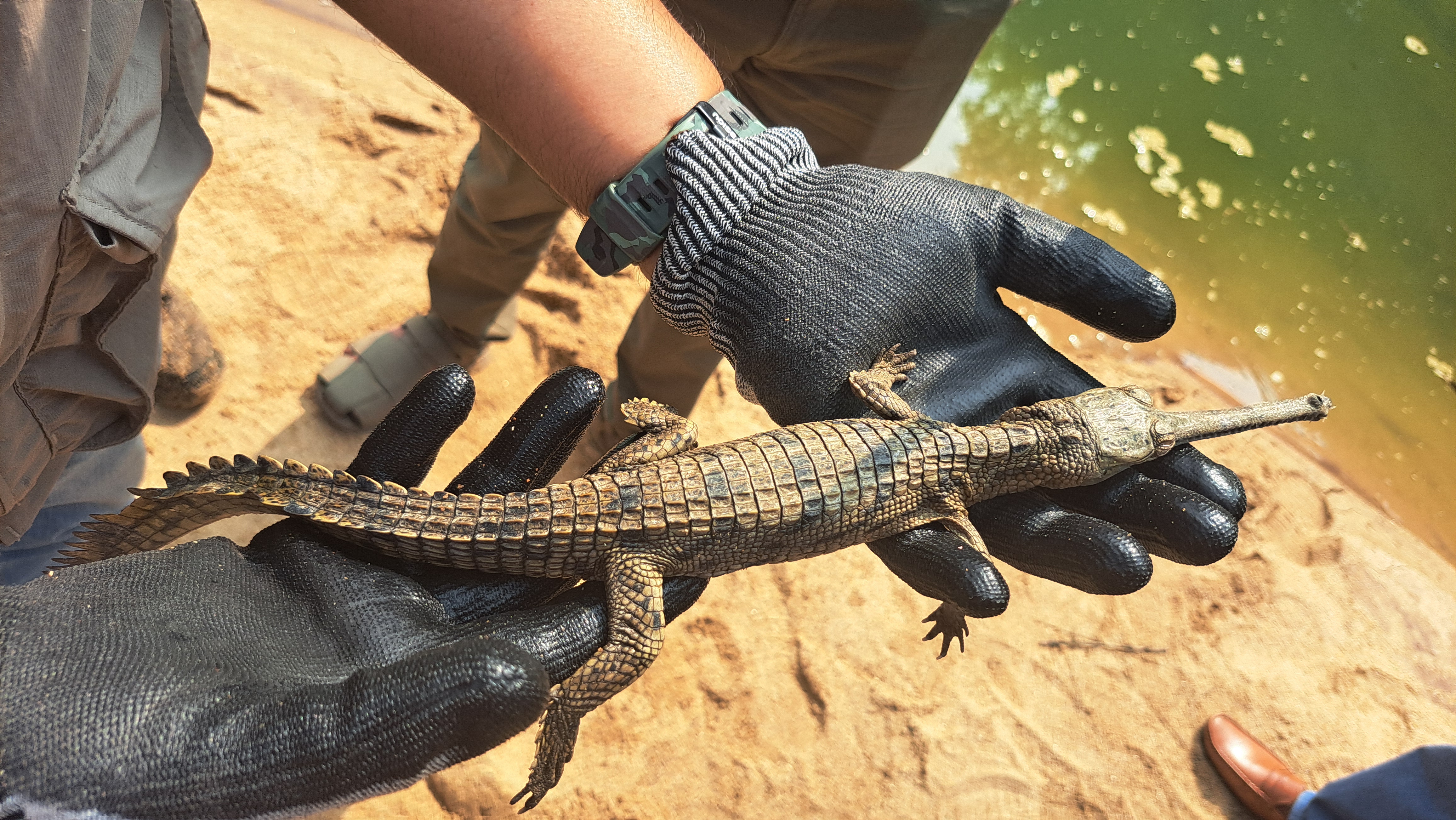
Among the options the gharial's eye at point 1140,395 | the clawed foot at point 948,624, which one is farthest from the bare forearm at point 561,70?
the clawed foot at point 948,624

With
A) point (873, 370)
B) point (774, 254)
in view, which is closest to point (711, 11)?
point (774, 254)

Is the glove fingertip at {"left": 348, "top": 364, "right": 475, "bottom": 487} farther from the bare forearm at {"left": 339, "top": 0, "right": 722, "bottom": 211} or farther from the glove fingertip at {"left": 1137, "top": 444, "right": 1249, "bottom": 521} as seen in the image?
the glove fingertip at {"left": 1137, "top": 444, "right": 1249, "bottom": 521}

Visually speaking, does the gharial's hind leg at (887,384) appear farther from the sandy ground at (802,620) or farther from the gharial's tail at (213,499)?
the sandy ground at (802,620)

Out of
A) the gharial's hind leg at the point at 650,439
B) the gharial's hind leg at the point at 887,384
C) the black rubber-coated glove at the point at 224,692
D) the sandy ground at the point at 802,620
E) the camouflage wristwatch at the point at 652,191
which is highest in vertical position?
the camouflage wristwatch at the point at 652,191

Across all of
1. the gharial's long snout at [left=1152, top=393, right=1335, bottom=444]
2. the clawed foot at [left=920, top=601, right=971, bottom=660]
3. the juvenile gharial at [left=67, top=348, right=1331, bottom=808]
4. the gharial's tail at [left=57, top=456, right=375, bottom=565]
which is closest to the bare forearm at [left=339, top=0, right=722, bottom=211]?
the juvenile gharial at [left=67, top=348, right=1331, bottom=808]

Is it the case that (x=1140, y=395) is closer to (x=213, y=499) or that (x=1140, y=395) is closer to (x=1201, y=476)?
(x=1201, y=476)

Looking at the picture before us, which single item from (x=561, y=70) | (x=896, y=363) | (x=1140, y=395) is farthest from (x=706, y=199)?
(x=1140, y=395)
